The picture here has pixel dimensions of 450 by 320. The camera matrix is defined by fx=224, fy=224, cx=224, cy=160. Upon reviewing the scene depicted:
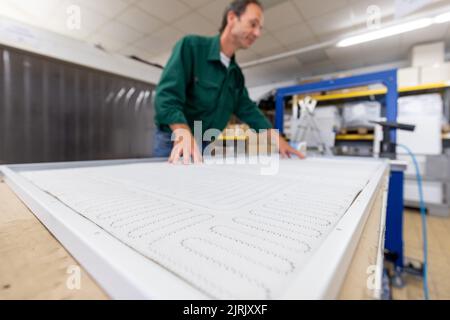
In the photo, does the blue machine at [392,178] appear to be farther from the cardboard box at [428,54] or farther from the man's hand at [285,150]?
the cardboard box at [428,54]

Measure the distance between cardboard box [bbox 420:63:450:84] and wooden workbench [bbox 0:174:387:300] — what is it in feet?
10.7

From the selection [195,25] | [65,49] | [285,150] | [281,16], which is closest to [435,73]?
[281,16]

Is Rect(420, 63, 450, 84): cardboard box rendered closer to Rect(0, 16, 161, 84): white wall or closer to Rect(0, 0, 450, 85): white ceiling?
Rect(0, 0, 450, 85): white ceiling

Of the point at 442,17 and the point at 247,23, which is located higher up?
the point at 442,17

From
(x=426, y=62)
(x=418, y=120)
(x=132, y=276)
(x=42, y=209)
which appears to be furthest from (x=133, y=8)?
(x=426, y=62)

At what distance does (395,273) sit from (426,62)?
3.06 meters

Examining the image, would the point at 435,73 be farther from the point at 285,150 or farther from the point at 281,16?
the point at 285,150

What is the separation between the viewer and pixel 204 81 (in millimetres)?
1177

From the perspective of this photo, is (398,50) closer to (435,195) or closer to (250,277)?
(435,195)

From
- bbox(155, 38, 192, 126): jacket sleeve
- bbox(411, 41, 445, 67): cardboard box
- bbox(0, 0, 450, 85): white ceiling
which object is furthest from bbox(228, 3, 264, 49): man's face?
bbox(411, 41, 445, 67): cardboard box

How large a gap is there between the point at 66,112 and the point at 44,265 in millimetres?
1455

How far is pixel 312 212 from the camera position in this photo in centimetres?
31

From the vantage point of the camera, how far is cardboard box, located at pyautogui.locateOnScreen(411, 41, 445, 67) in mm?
2867

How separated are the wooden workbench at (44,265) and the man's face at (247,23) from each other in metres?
1.12
